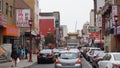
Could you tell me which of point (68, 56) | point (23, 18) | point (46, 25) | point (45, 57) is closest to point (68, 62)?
point (68, 56)

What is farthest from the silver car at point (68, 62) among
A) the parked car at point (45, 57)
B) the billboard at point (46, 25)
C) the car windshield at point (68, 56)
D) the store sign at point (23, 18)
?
the billboard at point (46, 25)

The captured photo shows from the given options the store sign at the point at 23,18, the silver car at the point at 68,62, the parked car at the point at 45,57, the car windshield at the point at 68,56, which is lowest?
the parked car at the point at 45,57

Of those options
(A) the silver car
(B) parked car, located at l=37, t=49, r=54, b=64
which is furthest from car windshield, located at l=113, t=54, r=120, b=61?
(B) parked car, located at l=37, t=49, r=54, b=64

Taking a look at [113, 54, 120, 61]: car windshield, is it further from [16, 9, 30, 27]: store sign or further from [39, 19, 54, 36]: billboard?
[39, 19, 54, 36]: billboard

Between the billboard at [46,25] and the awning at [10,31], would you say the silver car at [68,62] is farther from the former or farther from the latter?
the billboard at [46,25]

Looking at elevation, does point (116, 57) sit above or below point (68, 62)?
above

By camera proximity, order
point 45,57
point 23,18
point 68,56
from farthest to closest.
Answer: point 23,18, point 45,57, point 68,56

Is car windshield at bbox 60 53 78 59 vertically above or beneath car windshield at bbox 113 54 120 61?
beneath

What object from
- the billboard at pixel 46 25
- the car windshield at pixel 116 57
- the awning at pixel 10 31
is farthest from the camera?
the billboard at pixel 46 25

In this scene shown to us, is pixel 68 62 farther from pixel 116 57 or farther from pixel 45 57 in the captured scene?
pixel 45 57

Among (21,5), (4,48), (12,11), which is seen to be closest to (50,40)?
(21,5)

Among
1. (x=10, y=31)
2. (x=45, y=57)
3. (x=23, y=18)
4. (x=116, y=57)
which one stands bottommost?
(x=45, y=57)

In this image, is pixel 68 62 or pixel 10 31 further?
pixel 10 31

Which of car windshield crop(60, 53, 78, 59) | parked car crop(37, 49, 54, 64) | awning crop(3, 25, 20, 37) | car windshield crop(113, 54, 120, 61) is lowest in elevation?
parked car crop(37, 49, 54, 64)
